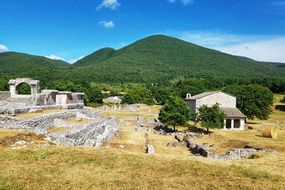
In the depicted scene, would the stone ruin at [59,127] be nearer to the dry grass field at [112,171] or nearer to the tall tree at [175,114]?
the dry grass field at [112,171]

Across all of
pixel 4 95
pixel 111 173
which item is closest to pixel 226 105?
pixel 4 95

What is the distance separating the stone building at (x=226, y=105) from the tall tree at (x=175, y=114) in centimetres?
614

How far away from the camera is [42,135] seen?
2303 cm

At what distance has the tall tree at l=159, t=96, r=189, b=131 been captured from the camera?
159 ft

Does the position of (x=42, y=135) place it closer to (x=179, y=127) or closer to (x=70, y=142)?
(x=70, y=142)

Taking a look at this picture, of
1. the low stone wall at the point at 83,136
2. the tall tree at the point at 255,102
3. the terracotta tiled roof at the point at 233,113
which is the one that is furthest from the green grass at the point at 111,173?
the tall tree at the point at 255,102

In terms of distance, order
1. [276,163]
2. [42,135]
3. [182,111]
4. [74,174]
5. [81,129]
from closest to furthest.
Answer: [74,174] → [276,163] → [42,135] → [81,129] → [182,111]

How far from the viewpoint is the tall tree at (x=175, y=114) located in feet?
159

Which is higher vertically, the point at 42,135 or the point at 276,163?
the point at 42,135

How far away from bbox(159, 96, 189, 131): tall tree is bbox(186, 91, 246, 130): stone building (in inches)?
242

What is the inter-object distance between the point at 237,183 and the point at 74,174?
8162 millimetres

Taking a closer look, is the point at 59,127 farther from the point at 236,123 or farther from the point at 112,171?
the point at 236,123

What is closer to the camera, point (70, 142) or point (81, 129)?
point (70, 142)

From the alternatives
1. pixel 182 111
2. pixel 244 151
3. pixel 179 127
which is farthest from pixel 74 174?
pixel 179 127
